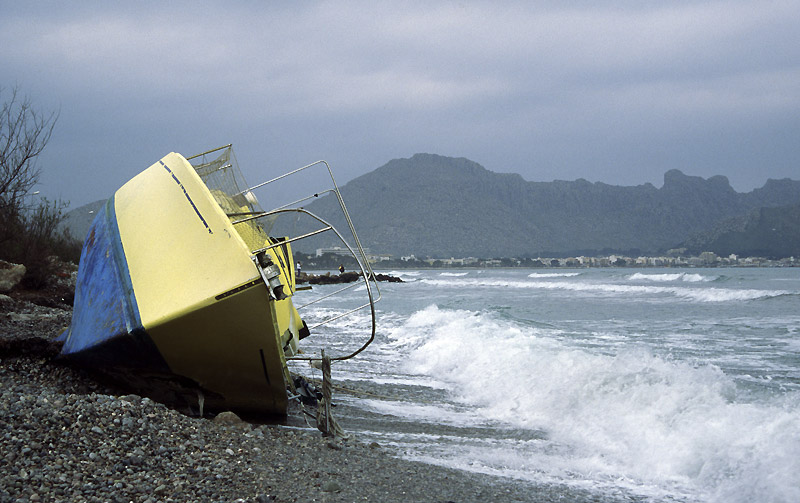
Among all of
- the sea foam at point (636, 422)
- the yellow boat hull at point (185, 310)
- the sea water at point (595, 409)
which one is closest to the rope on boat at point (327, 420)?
the sea water at point (595, 409)

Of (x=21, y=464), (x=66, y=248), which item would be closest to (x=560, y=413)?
(x=21, y=464)

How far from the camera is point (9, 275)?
44.9ft

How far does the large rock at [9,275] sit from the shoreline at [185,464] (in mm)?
8895

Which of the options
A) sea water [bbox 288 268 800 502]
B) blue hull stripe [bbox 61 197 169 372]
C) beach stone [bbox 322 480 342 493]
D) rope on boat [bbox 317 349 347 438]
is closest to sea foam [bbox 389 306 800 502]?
sea water [bbox 288 268 800 502]

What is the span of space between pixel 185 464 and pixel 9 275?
11.7 m

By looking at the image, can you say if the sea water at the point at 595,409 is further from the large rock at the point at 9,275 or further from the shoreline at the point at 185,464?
the large rock at the point at 9,275

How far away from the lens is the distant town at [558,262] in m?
104

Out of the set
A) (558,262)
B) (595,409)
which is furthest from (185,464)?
A: (558,262)

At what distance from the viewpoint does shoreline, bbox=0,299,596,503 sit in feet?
12.5

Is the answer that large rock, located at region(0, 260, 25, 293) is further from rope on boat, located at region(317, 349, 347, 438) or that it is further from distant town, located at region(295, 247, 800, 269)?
distant town, located at region(295, 247, 800, 269)

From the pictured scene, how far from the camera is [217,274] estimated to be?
5797mm

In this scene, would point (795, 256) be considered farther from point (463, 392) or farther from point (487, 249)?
point (463, 392)

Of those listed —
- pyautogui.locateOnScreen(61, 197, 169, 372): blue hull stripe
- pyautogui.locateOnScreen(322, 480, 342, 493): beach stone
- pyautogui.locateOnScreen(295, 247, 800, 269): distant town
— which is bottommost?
A: pyautogui.locateOnScreen(295, 247, 800, 269): distant town

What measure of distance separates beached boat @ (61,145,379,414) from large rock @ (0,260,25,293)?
7814 mm
